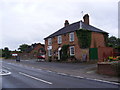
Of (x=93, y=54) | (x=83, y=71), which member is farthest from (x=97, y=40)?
(x=83, y=71)

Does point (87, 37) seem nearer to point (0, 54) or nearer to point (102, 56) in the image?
point (102, 56)

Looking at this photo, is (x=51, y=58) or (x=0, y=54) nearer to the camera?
(x=51, y=58)

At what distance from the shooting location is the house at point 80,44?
81.9 feet

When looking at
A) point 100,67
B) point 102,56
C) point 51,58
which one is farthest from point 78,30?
point 100,67

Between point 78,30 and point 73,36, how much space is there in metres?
2.01

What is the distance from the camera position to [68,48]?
29.6m

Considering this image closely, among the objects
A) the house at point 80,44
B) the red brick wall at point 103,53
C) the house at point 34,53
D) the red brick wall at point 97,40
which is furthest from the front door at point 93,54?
the house at point 34,53

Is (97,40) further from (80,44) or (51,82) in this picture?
(51,82)

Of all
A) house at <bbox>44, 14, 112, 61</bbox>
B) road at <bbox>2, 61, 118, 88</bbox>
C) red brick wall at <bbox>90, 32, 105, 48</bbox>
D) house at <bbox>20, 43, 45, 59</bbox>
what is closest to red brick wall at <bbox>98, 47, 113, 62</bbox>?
house at <bbox>44, 14, 112, 61</bbox>

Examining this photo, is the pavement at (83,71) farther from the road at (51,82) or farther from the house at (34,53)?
the house at (34,53)

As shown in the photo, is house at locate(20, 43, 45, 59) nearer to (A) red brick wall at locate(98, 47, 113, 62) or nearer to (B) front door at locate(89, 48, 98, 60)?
(B) front door at locate(89, 48, 98, 60)

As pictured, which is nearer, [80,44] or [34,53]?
[80,44]

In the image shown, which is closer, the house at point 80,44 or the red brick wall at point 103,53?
the red brick wall at point 103,53

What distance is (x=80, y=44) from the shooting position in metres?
27.2
